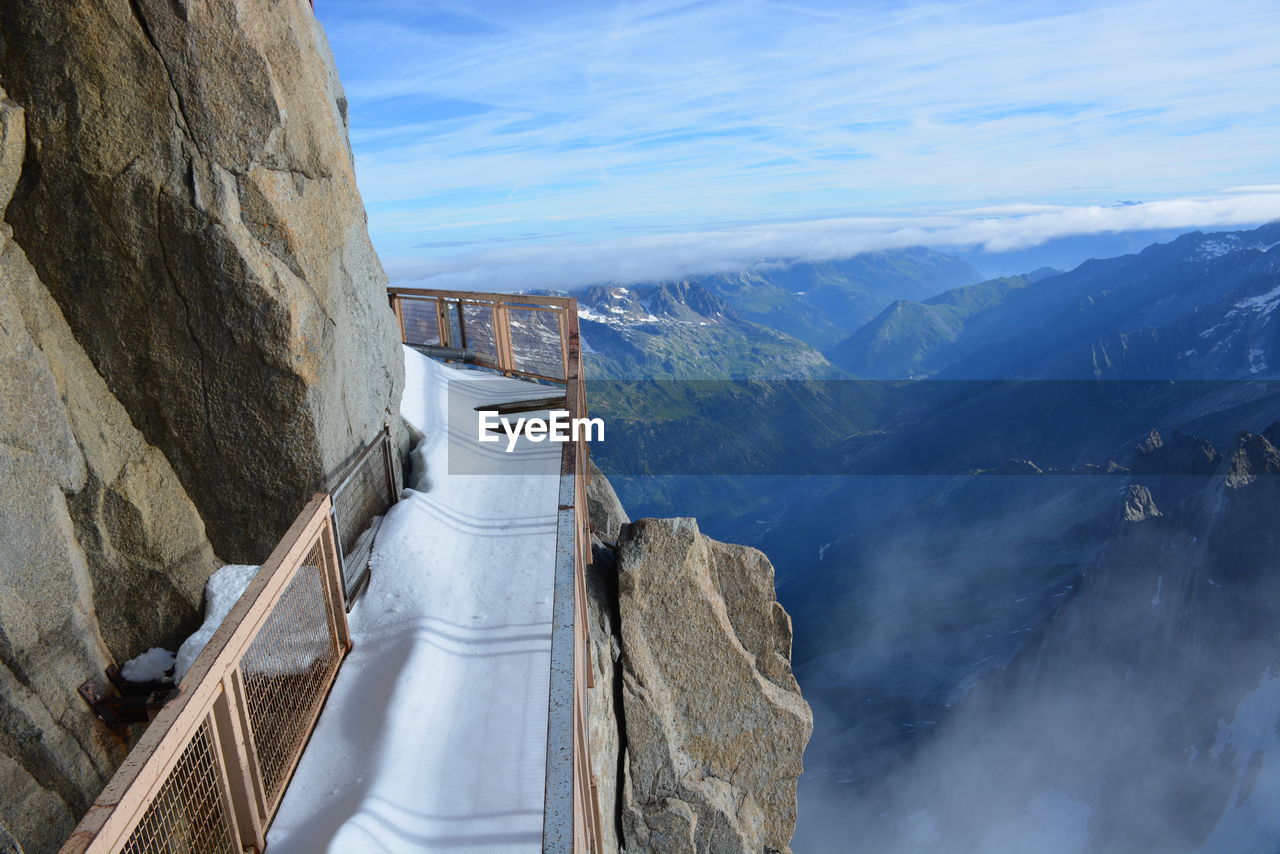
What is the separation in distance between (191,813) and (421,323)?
17091 millimetres

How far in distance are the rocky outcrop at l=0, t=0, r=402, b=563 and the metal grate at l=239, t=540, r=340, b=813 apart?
227cm

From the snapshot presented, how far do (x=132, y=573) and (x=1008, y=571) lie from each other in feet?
515

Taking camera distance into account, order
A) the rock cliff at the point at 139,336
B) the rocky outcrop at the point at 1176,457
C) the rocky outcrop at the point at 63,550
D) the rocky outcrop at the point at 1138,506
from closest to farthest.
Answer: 1. the rocky outcrop at the point at 63,550
2. the rock cliff at the point at 139,336
3. the rocky outcrop at the point at 1138,506
4. the rocky outcrop at the point at 1176,457

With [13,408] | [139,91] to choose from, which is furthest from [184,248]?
[13,408]

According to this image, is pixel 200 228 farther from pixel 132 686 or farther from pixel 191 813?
pixel 191 813

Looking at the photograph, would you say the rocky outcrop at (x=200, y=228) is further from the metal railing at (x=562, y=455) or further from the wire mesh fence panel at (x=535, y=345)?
the wire mesh fence panel at (x=535, y=345)

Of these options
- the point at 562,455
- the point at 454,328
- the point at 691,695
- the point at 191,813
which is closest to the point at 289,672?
the point at 191,813

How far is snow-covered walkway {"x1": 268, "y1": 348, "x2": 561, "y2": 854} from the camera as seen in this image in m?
5.91

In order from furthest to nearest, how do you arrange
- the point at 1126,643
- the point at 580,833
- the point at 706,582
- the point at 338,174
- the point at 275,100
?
the point at 1126,643 → the point at 706,582 → the point at 338,174 → the point at 275,100 → the point at 580,833

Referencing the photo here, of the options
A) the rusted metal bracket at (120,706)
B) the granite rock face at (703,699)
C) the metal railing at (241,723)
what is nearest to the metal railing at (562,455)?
the granite rock face at (703,699)

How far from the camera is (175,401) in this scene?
353 inches

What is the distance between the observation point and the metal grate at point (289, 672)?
5.93 metres

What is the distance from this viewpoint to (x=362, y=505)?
33.0 feet

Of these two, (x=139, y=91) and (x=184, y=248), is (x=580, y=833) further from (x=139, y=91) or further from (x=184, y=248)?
(x=139, y=91)
